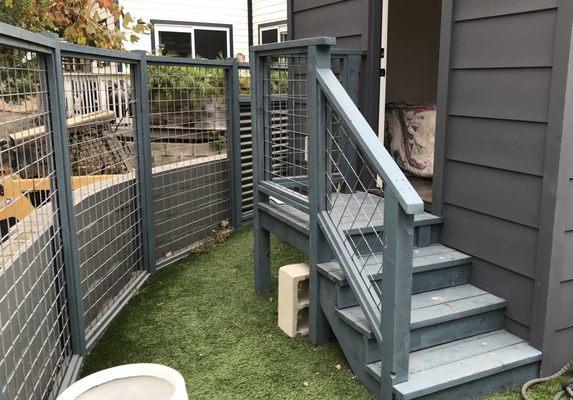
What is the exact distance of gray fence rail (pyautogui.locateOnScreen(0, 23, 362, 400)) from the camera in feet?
6.97

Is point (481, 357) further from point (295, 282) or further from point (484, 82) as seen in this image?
point (484, 82)

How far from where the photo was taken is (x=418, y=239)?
3.10 m

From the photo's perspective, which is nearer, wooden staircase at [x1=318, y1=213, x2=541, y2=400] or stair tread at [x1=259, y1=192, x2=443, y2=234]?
wooden staircase at [x1=318, y1=213, x2=541, y2=400]

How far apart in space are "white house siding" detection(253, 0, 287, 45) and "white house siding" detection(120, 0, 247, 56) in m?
0.18

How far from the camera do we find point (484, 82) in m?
2.78

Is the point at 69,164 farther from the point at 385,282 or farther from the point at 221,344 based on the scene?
the point at 385,282

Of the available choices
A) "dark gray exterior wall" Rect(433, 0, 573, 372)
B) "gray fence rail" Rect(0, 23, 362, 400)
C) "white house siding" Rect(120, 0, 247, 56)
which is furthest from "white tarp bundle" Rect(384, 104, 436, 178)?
"white house siding" Rect(120, 0, 247, 56)

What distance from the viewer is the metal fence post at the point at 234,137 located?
498cm

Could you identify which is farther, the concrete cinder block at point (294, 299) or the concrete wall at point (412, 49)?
the concrete wall at point (412, 49)

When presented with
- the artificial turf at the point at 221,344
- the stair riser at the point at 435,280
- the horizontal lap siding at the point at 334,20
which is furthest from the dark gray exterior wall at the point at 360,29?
the artificial turf at the point at 221,344

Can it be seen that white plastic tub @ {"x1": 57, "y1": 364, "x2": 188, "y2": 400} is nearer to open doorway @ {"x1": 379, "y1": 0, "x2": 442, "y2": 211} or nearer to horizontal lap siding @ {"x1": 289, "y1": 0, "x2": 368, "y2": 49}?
horizontal lap siding @ {"x1": 289, "y1": 0, "x2": 368, "y2": 49}

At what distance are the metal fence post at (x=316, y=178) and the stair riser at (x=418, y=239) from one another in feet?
0.78

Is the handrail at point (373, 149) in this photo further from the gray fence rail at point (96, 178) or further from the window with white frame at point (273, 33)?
the window with white frame at point (273, 33)

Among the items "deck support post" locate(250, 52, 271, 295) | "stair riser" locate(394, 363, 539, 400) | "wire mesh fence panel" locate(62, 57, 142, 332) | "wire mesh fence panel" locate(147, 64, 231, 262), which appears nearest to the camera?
"stair riser" locate(394, 363, 539, 400)
